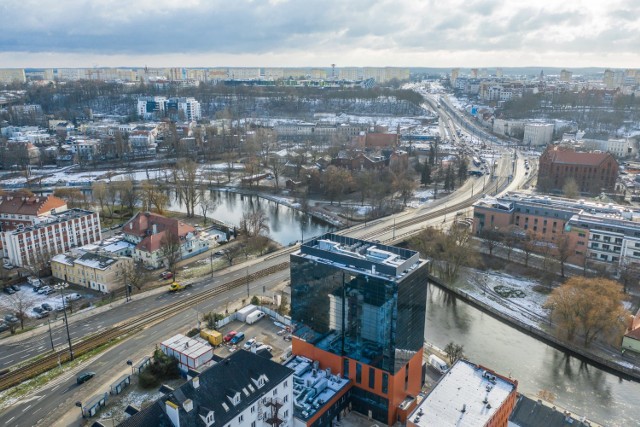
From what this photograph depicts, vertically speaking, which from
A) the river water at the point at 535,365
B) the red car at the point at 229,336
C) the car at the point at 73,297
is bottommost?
the river water at the point at 535,365

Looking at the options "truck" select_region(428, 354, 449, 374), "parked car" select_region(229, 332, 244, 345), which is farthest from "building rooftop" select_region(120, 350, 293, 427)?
"truck" select_region(428, 354, 449, 374)

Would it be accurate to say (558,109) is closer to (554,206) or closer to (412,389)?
(554,206)

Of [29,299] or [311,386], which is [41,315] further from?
[311,386]

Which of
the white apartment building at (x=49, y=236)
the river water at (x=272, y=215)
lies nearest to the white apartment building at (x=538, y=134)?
the river water at (x=272, y=215)

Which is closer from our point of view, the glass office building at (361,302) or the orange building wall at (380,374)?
the glass office building at (361,302)

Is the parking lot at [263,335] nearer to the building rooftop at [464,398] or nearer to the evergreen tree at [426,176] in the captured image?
the building rooftop at [464,398]

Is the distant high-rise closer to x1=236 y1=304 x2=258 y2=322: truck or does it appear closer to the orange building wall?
the orange building wall

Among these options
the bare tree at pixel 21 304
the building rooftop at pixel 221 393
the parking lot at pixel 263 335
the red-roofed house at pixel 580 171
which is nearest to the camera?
the building rooftop at pixel 221 393

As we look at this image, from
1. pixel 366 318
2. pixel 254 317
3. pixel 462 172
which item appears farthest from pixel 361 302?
pixel 462 172
